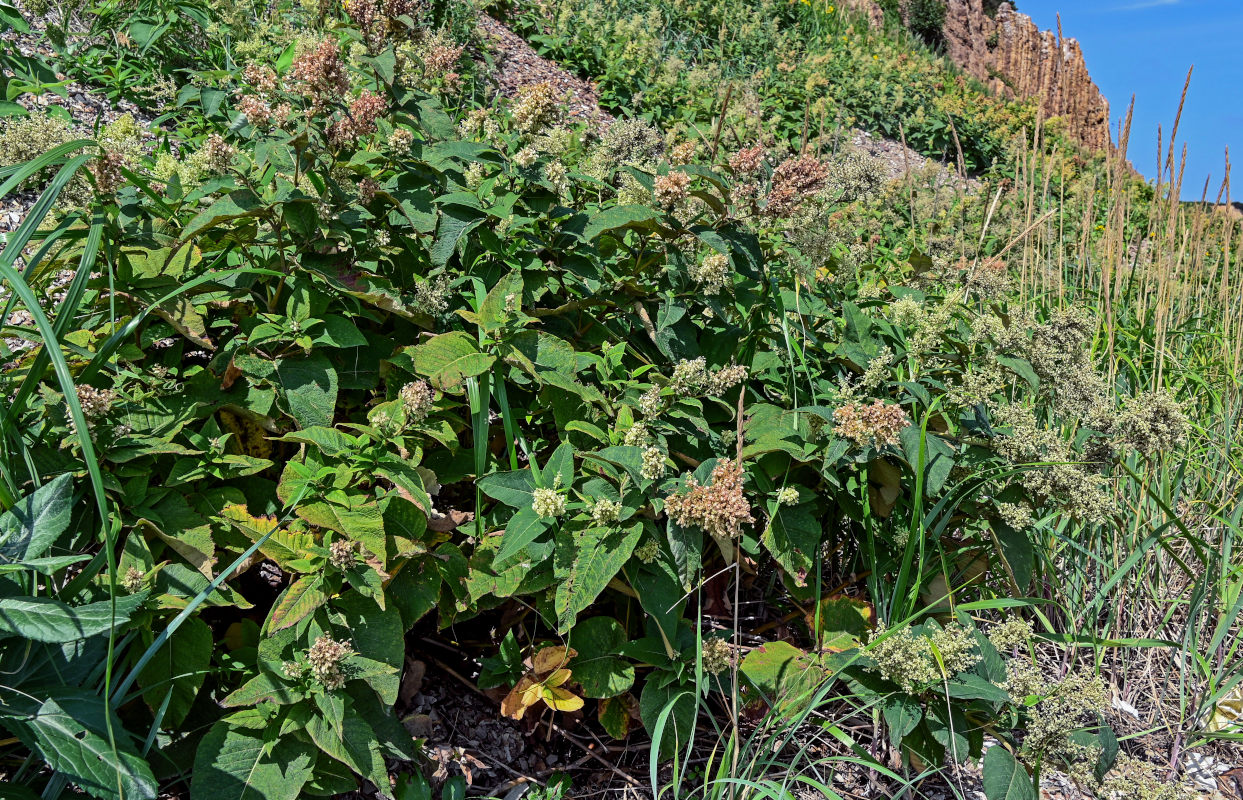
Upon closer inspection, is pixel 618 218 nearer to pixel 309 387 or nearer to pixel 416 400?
pixel 416 400

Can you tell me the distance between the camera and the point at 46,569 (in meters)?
1.38

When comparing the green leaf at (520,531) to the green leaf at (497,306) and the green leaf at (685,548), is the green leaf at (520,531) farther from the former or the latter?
the green leaf at (497,306)

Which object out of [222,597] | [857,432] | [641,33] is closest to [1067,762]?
[857,432]

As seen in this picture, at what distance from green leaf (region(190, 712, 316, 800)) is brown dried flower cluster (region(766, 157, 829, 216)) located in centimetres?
165

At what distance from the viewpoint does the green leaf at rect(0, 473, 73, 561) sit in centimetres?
145

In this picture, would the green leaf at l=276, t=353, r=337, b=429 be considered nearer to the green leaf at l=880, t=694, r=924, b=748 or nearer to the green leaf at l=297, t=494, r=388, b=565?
the green leaf at l=297, t=494, r=388, b=565

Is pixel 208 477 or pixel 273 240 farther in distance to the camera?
pixel 273 240

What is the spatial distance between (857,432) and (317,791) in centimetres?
135

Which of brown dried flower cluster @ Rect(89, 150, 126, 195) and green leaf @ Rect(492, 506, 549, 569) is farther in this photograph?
brown dried flower cluster @ Rect(89, 150, 126, 195)

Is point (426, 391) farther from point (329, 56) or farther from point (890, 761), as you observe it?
point (890, 761)

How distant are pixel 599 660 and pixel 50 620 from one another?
44.3 inches

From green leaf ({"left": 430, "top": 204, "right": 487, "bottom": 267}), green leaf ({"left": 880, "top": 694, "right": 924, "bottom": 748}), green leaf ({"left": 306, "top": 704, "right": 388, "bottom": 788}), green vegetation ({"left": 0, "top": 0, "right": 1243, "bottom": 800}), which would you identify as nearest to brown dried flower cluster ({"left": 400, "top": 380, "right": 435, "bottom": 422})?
green vegetation ({"left": 0, "top": 0, "right": 1243, "bottom": 800})

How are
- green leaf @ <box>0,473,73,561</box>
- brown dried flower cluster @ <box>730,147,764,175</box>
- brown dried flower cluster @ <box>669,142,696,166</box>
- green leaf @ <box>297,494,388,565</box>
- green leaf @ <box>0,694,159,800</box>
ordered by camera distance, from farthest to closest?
brown dried flower cluster @ <box>669,142,696,166</box> → brown dried flower cluster @ <box>730,147,764,175</box> → green leaf @ <box>297,494,388,565</box> → green leaf @ <box>0,473,73,561</box> → green leaf @ <box>0,694,159,800</box>

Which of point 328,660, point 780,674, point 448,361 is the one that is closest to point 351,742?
point 328,660
